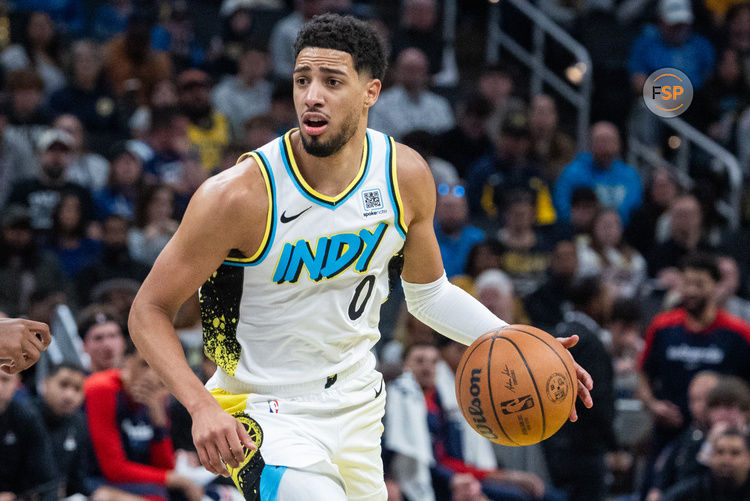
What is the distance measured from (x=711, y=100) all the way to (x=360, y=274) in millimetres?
9182

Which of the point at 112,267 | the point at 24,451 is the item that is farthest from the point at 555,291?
the point at 24,451

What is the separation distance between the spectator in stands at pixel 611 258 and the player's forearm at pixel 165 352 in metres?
6.48

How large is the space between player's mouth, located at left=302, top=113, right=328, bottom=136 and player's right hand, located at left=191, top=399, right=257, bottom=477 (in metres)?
1.06

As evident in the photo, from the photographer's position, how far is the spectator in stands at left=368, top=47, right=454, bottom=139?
1094 centimetres

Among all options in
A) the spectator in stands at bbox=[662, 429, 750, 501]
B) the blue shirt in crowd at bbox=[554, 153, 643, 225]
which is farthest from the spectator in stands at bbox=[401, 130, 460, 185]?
the spectator in stands at bbox=[662, 429, 750, 501]

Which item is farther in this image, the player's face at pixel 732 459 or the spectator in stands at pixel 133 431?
the player's face at pixel 732 459

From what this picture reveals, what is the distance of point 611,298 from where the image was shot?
948cm

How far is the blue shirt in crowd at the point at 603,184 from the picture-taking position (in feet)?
34.4

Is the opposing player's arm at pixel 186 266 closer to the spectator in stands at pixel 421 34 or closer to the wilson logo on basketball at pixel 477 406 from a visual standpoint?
the wilson logo on basketball at pixel 477 406

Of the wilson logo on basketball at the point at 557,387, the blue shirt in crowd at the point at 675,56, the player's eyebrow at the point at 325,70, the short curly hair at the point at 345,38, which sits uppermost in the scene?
the blue shirt in crowd at the point at 675,56

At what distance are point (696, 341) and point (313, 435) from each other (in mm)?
5512

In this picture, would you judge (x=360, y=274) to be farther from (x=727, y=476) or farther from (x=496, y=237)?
(x=496, y=237)

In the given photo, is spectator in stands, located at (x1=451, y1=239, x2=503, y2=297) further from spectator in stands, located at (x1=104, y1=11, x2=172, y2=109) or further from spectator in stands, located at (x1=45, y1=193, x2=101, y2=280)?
spectator in stands, located at (x1=104, y1=11, x2=172, y2=109)

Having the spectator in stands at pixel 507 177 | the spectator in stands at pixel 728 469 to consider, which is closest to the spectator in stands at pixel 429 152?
the spectator in stands at pixel 507 177
